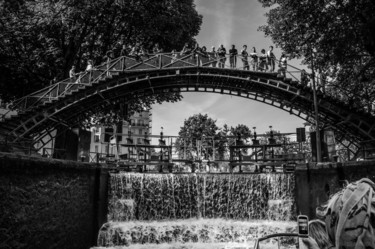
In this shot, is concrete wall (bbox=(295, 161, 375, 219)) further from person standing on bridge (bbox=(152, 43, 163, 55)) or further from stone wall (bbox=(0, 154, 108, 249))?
person standing on bridge (bbox=(152, 43, 163, 55))

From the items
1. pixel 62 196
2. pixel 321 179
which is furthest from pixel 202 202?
pixel 62 196

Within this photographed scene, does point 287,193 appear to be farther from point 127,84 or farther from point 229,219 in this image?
point 127,84

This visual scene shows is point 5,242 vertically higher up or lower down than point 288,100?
lower down

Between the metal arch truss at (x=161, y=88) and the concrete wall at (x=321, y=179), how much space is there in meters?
5.71

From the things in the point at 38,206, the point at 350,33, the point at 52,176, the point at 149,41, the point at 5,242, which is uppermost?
the point at 149,41

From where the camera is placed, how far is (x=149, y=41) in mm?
29125

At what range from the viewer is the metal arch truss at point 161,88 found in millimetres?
20312

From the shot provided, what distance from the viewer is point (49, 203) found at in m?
12.4

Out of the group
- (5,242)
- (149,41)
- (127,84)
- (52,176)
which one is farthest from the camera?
(149,41)

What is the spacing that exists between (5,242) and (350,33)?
1778cm

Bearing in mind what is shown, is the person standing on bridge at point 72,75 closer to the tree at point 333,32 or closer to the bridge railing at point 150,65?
the bridge railing at point 150,65

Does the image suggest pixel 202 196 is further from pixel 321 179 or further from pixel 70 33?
pixel 70 33

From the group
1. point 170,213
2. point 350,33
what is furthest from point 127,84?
point 350,33

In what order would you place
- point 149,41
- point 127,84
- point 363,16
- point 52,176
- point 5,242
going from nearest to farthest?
point 5,242, point 52,176, point 363,16, point 127,84, point 149,41
